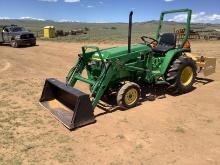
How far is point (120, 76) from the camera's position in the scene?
7.33 metres

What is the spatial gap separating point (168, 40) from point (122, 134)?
3914 mm

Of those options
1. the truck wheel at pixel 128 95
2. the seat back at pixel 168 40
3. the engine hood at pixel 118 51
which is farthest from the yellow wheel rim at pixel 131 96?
the seat back at pixel 168 40

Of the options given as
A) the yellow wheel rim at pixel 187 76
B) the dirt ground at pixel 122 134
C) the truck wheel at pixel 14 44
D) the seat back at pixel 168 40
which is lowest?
the dirt ground at pixel 122 134

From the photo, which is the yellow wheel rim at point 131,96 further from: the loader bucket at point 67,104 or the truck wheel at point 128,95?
the loader bucket at point 67,104

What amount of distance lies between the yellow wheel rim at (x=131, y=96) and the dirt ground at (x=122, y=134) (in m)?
0.21

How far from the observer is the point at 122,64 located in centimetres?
709

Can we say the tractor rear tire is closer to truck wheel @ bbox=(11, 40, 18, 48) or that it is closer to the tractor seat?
truck wheel @ bbox=(11, 40, 18, 48)

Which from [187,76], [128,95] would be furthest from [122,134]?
[187,76]

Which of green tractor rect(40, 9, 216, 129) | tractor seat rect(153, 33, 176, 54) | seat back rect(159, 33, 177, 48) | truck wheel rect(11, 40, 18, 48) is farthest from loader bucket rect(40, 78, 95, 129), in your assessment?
truck wheel rect(11, 40, 18, 48)

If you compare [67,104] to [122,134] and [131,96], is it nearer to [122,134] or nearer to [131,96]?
[131,96]

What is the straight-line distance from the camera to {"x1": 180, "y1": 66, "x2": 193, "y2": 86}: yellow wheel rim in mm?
8602

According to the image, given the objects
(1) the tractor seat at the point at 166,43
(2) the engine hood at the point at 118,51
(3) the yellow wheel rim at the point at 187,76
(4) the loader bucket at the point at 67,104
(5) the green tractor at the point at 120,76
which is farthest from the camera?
(3) the yellow wheel rim at the point at 187,76

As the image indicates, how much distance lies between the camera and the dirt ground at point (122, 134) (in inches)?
194

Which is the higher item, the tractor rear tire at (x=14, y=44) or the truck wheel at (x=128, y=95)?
the tractor rear tire at (x=14, y=44)
